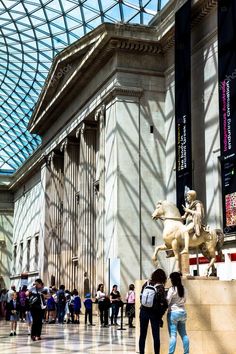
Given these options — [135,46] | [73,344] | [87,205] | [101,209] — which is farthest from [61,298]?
[135,46]

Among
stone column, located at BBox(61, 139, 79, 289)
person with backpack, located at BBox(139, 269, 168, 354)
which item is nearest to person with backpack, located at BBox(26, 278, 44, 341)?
person with backpack, located at BBox(139, 269, 168, 354)

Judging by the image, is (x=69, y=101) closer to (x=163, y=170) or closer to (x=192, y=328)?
(x=163, y=170)

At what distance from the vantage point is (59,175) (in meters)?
49.5

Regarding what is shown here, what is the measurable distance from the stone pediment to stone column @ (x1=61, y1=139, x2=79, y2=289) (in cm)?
423

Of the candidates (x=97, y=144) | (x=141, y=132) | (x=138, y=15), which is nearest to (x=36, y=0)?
(x=138, y=15)

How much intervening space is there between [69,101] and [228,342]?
31.5 meters

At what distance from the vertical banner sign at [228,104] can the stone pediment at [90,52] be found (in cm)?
820

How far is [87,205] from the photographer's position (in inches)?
1535

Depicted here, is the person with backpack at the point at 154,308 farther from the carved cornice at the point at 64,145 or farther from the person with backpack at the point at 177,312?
the carved cornice at the point at 64,145

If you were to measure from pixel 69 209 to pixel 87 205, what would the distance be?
528 centimetres

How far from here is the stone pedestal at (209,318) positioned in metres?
13.9

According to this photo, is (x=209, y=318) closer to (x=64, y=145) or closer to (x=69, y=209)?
(x=69, y=209)

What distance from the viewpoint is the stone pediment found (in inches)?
1302

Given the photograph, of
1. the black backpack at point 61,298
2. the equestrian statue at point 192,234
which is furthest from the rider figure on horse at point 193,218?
the black backpack at point 61,298
